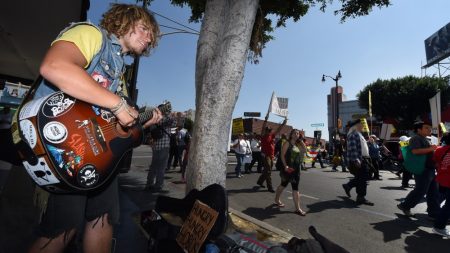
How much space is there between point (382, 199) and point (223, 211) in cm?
712

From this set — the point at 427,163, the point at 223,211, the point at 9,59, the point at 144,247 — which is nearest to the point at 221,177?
the point at 144,247

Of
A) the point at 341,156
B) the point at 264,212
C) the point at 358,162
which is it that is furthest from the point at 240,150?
the point at 341,156

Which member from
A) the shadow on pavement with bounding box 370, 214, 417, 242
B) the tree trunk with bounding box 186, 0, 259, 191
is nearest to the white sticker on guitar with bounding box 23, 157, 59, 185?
the tree trunk with bounding box 186, 0, 259, 191

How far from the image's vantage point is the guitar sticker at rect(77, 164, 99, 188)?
4.58 feet

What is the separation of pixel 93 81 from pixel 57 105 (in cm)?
21

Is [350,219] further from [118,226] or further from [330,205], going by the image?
[118,226]

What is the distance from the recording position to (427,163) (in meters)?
5.67

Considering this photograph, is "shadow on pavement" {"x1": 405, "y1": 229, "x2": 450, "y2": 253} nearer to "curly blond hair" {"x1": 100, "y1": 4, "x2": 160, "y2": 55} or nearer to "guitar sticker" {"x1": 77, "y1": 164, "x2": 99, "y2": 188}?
"guitar sticker" {"x1": 77, "y1": 164, "x2": 99, "y2": 188}

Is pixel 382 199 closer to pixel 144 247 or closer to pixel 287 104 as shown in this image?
pixel 287 104

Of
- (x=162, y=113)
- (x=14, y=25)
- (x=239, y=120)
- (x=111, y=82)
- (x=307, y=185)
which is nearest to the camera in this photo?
(x=111, y=82)

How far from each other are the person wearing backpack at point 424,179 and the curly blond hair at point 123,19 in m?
5.91

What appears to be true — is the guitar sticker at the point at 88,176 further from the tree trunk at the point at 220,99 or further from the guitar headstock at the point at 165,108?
the tree trunk at the point at 220,99

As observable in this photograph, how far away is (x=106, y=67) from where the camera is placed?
165cm

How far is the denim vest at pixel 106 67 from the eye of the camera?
1.49 metres
